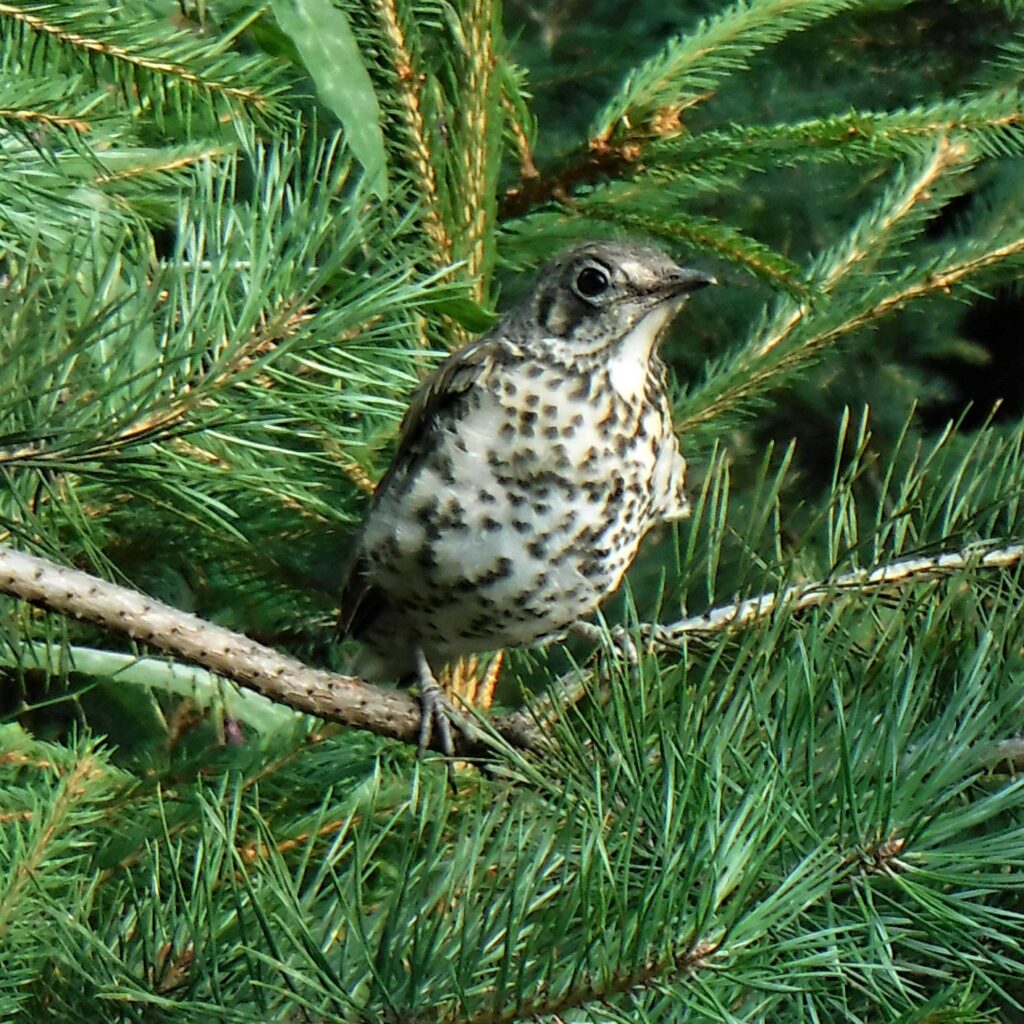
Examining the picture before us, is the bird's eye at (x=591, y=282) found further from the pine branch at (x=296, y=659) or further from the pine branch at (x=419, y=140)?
the pine branch at (x=296, y=659)

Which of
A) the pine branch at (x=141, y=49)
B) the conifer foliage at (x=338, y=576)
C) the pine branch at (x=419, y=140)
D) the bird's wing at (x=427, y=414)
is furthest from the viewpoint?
the bird's wing at (x=427, y=414)

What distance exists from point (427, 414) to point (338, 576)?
0.82 ft

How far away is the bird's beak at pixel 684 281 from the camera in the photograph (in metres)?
1.38

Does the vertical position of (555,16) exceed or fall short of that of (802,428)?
it exceeds it

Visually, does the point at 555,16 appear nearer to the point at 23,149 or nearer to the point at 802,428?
the point at 802,428

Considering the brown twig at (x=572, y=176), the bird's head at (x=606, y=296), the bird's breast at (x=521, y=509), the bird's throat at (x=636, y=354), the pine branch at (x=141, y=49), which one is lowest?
the bird's breast at (x=521, y=509)

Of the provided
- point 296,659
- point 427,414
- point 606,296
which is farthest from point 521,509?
point 296,659

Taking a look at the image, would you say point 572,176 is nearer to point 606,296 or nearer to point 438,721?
point 606,296

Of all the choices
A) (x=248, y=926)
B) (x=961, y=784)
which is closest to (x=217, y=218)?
(x=248, y=926)

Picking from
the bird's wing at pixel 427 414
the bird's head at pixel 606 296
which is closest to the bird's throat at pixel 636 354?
the bird's head at pixel 606 296

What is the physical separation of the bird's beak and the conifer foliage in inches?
2.9

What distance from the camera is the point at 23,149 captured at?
3.32ft

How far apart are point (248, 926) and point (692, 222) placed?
735 mm

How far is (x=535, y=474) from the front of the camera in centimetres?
131
